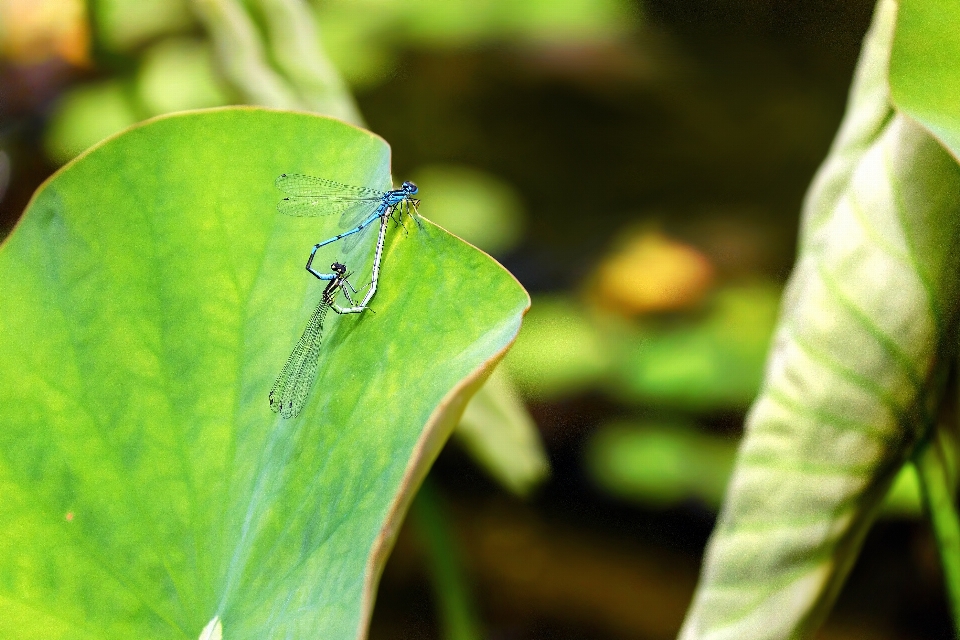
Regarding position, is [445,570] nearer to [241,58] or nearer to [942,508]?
[942,508]

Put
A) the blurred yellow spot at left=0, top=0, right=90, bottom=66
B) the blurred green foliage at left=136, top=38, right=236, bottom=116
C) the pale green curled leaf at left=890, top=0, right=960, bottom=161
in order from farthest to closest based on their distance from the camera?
1. the blurred green foliage at left=136, top=38, right=236, bottom=116
2. the blurred yellow spot at left=0, top=0, right=90, bottom=66
3. the pale green curled leaf at left=890, top=0, right=960, bottom=161

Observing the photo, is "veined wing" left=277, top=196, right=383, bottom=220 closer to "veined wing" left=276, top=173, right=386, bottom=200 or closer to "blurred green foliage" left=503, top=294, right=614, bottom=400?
"veined wing" left=276, top=173, right=386, bottom=200

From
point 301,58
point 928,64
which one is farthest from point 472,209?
point 928,64

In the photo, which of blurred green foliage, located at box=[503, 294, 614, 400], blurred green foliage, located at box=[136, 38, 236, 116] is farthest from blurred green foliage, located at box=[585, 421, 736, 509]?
blurred green foliage, located at box=[136, 38, 236, 116]

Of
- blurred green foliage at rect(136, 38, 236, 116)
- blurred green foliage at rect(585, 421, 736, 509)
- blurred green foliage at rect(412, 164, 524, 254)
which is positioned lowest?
blurred green foliage at rect(585, 421, 736, 509)

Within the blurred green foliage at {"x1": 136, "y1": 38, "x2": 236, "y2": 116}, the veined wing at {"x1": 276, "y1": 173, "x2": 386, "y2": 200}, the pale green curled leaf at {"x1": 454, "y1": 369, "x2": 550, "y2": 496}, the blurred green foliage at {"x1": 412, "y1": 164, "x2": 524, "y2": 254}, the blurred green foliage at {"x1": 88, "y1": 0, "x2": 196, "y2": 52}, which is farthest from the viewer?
the blurred green foliage at {"x1": 412, "y1": 164, "x2": 524, "y2": 254}

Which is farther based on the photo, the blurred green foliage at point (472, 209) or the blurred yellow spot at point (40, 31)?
the blurred green foliage at point (472, 209)

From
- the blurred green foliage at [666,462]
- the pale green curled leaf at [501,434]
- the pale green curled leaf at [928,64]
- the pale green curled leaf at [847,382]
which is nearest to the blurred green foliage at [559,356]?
the blurred green foliage at [666,462]

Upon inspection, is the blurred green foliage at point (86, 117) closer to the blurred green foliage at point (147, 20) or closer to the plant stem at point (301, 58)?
the blurred green foliage at point (147, 20)
